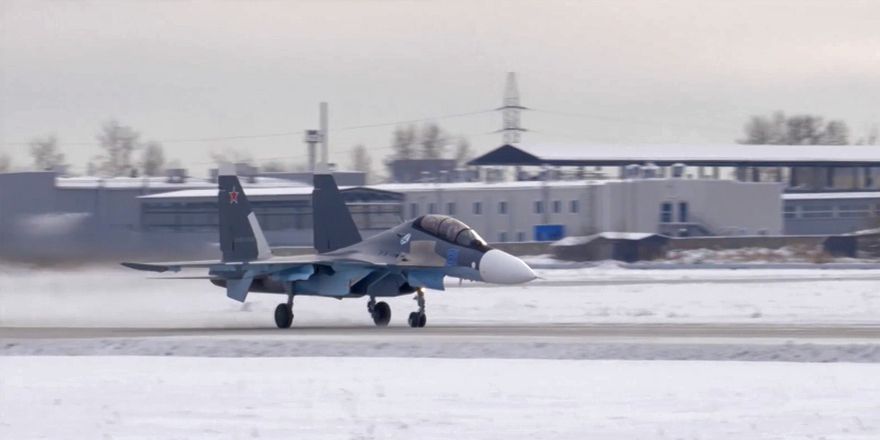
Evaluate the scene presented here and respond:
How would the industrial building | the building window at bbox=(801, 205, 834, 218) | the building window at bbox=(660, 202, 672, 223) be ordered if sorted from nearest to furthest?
the industrial building
the building window at bbox=(660, 202, 672, 223)
the building window at bbox=(801, 205, 834, 218)

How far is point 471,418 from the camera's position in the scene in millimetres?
12953

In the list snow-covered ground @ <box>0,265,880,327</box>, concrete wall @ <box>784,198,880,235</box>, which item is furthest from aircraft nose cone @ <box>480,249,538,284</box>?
concrete wall @ <box>784,198,880,235</box>

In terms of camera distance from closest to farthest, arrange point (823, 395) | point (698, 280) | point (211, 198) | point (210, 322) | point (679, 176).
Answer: point (823, 395), point (210, 322), point (698, 280), point (211, 198), point (679, 176)

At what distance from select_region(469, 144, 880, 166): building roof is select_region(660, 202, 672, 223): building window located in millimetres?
8346

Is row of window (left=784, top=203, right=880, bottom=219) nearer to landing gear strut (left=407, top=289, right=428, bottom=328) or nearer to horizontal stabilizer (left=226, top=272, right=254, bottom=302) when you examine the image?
landing gear strut (left=407, top=289, right=428, bottom=328)

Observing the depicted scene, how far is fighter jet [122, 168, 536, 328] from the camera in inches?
922

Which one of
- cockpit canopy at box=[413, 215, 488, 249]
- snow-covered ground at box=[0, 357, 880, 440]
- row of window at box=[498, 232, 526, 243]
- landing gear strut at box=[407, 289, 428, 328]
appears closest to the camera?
snow-covered ground at box=[0, 357, 880, 440]

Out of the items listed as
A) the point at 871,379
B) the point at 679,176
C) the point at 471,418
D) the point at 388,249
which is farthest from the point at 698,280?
the point at 679,176

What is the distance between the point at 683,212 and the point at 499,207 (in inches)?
374

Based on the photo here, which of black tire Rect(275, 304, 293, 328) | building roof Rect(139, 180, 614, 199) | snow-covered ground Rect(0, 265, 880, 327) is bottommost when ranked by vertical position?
snow-covered ground Rect(0, 265, 880, 327)

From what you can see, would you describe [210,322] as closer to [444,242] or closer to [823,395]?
[444,242]

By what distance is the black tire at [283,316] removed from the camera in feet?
80.7

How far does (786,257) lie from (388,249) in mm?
35145

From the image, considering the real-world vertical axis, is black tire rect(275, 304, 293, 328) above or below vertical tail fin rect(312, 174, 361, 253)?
below
